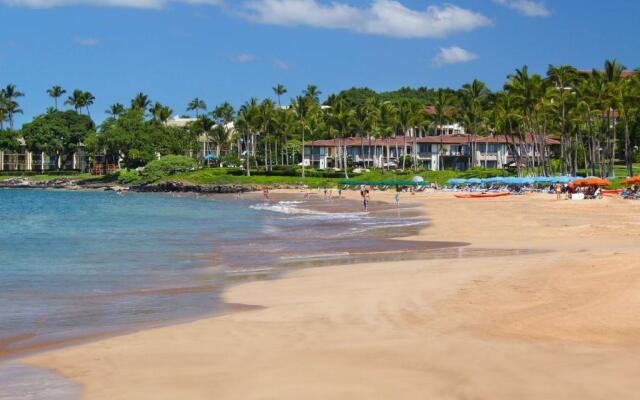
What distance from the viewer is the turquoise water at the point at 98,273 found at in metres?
13.8

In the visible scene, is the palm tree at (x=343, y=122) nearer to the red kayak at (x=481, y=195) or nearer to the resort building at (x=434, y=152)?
the resort building at (x=434, y=152)

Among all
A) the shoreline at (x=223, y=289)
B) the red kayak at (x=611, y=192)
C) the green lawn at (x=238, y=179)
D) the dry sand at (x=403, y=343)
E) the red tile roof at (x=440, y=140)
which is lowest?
the shoreline at (x=223, y=289)

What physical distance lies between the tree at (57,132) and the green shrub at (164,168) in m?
26.8

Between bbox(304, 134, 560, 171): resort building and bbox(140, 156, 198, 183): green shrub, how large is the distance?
2021 centimetres

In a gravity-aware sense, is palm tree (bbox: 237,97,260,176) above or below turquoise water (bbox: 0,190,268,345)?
above

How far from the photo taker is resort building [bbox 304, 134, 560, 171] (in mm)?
108250

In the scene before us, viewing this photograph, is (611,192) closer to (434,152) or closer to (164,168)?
(434,152)

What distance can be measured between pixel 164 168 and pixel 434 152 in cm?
4149

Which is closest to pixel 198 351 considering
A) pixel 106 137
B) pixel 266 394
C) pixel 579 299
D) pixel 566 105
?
pixel 266 394

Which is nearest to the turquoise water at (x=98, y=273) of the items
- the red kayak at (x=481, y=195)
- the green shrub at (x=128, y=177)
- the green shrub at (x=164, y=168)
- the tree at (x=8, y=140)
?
the red kayak at (x=481, y=195)

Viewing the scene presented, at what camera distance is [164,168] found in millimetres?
116438

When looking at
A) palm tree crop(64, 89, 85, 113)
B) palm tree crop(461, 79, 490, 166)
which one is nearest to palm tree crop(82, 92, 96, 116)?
palm tree crop(64, 89, 85, 113)

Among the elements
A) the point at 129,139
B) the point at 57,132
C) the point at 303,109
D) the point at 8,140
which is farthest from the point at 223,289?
the point at 8,140

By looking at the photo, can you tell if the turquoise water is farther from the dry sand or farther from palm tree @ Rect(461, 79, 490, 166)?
palm tree @ Rect(461, 79, 490, 166)
